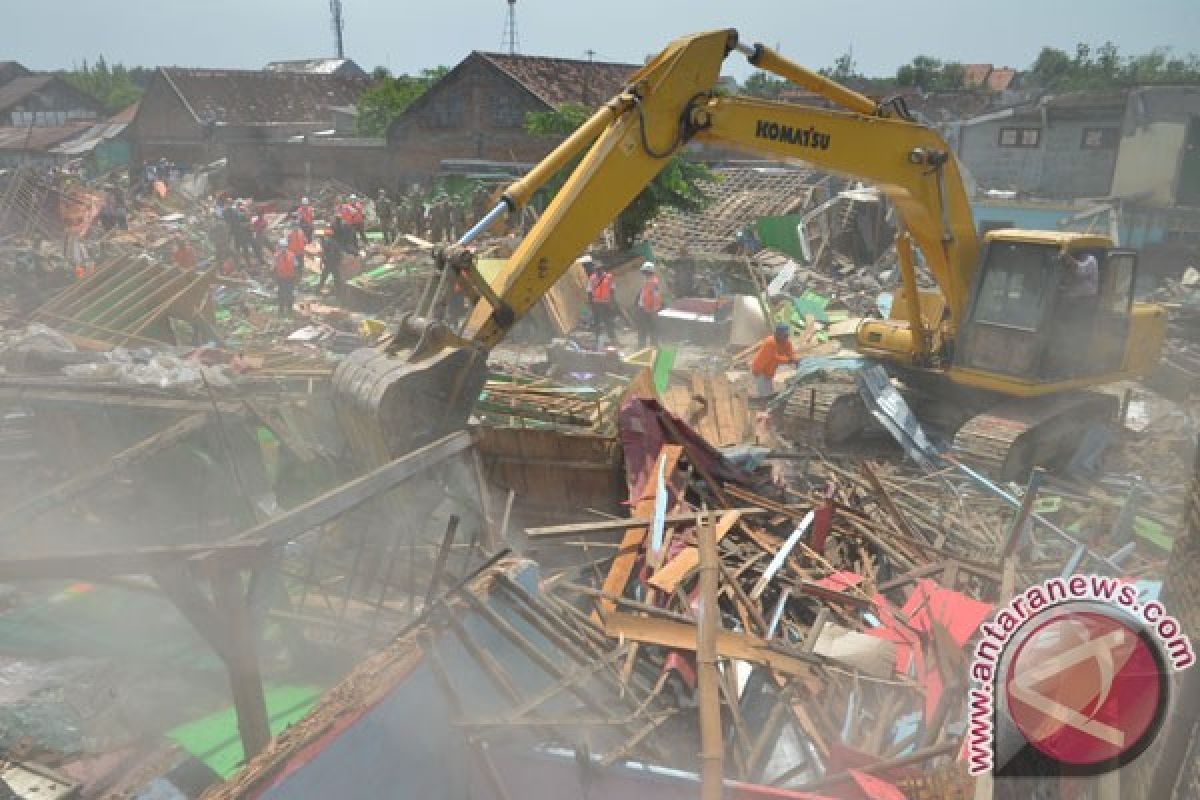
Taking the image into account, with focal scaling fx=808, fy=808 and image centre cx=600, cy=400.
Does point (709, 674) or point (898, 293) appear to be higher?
point (898, 293)

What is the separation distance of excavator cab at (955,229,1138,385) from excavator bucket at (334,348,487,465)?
5927mm

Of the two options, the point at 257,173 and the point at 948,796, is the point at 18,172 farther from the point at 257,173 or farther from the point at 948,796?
the point at 948,796

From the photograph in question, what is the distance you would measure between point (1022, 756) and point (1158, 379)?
12.3 metres

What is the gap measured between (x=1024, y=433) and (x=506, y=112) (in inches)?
999

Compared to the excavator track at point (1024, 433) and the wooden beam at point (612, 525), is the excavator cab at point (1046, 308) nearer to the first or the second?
the excavator track at point (1024, 433)

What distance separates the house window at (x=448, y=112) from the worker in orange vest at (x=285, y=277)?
54.7 feet

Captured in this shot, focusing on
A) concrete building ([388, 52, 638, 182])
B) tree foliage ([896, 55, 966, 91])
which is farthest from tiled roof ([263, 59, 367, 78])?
tree foliage ([896, 55, 966, 91])

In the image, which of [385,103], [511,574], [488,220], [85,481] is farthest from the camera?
[385,103]

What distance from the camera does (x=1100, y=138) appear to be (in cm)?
2544

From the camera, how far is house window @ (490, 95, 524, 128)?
2952cm

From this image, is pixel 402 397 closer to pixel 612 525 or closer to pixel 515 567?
pixel 515 567

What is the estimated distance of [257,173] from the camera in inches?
1361

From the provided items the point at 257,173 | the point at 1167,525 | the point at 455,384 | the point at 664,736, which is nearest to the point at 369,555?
the point at 455,384

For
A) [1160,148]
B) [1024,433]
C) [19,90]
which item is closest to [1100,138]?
[1160,148]
